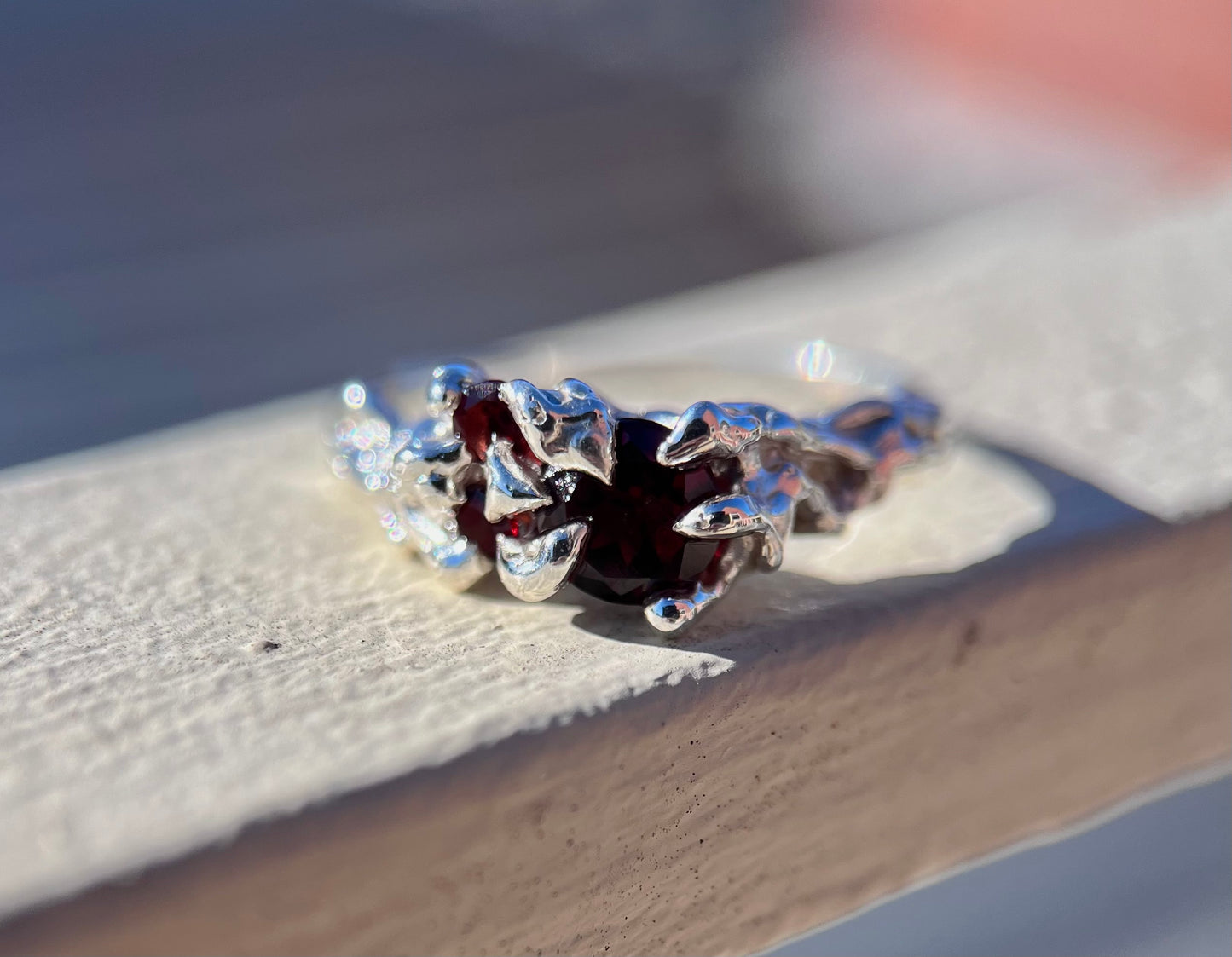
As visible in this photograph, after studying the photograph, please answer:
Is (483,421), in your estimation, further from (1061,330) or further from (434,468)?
(1061,330)

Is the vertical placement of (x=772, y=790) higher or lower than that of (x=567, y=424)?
lower

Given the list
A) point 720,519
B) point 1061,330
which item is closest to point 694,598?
point 720,519

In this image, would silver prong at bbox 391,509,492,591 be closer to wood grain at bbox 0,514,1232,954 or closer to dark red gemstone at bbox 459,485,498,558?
dark red gemstone at bbox 459,485,498,558

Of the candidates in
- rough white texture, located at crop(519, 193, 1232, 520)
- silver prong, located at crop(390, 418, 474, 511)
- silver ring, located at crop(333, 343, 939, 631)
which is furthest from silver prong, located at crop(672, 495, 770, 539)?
rough white texture, located at crop(519, 193, 1232, 520)

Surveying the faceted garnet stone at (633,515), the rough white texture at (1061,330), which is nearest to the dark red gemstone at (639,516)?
the faceted garnet stone at (633,515)

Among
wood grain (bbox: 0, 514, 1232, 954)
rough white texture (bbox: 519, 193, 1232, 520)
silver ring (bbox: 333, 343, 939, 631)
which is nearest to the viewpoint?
wood grain (bbox: 0, 514, 1232, 954)

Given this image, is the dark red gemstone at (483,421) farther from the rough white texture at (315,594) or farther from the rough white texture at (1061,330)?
the rough white texture at (1061,330)

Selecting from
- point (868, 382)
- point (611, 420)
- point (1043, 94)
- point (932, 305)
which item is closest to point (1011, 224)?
point (932, 305)

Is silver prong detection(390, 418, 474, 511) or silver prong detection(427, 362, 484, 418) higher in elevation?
silver prong detection(427, 362, 484, 418)
